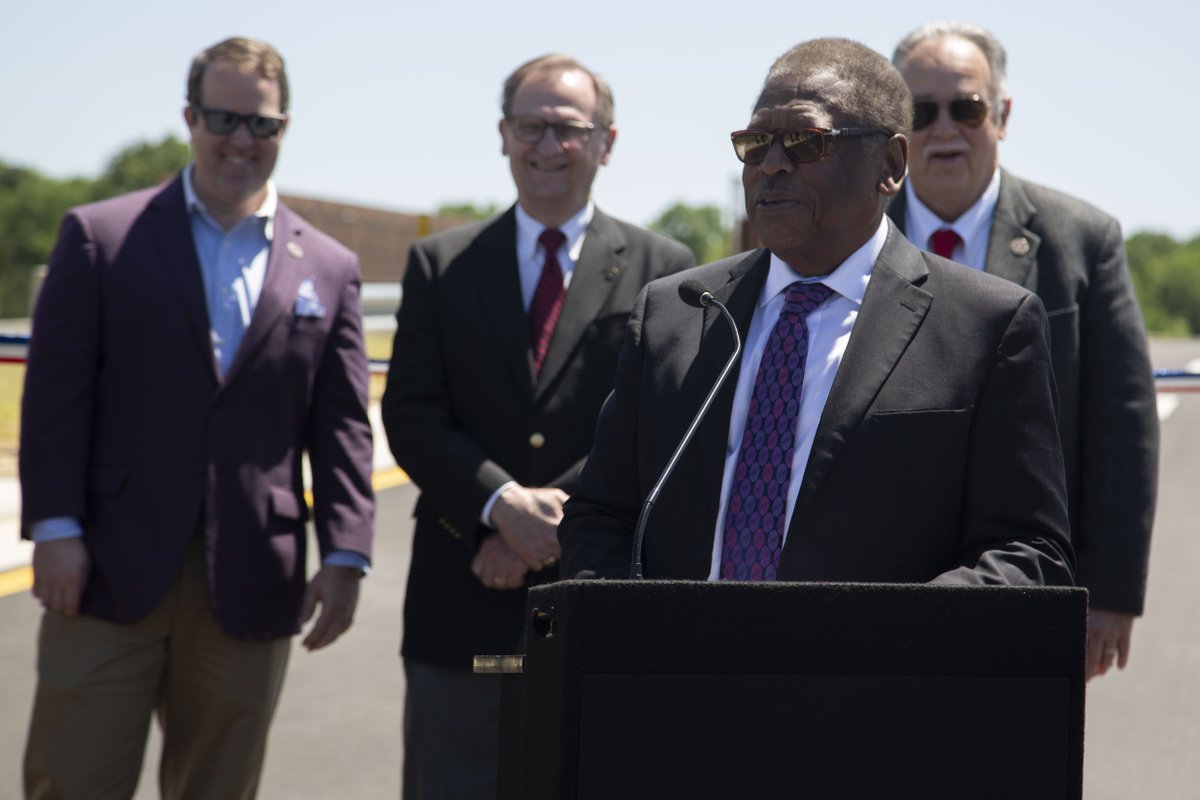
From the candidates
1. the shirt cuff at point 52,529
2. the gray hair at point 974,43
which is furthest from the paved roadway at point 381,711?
the gray hair at point 974,43

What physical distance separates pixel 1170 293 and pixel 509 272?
157918 mm

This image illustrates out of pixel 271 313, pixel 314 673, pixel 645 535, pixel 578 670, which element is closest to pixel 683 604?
pixel 578 670

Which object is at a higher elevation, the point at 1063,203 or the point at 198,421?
the point at 1063,203

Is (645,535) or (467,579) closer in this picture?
(645,535)

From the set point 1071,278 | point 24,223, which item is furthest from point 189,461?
point 24,223

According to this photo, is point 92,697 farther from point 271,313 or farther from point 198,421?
point 271,313

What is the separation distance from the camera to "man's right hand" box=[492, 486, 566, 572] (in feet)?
12.3

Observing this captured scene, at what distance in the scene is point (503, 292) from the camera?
13.3ft

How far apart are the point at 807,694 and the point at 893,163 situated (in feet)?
4.00

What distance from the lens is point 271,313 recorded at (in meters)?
4.00

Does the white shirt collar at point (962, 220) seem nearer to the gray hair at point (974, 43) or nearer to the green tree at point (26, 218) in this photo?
the gray hair at point (974, 43)

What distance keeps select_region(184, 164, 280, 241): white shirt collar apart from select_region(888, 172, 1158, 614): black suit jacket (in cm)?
200

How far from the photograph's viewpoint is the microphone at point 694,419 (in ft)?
6.95

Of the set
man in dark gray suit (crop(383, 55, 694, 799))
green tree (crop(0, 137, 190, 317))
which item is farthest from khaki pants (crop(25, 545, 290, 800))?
green tree (crop(0, 137, 190, 317))
